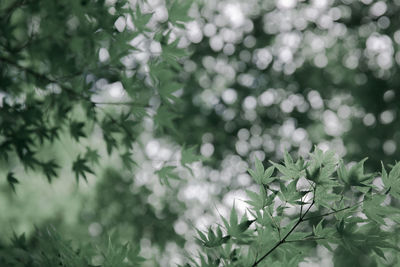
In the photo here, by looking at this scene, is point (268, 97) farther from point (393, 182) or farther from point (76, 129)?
point (393, 182)

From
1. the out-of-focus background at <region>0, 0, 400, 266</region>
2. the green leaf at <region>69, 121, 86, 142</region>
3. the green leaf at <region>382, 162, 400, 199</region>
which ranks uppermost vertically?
the green leaf at <region>382, 162, 400, 199</region>

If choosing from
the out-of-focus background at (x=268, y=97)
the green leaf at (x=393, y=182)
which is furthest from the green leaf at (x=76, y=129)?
the out-of-focus background at (x=268, y=97)

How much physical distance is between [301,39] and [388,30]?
0.80 metres

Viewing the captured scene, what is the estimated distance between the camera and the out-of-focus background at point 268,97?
11.5 ft

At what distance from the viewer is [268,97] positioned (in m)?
3.61

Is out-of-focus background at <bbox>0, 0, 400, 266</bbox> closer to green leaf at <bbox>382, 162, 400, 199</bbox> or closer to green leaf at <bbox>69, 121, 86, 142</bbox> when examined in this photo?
green leaf at <bbox>69, 121, 86, 142</bbox>

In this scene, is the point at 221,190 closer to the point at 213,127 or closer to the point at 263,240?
the point at 213,127

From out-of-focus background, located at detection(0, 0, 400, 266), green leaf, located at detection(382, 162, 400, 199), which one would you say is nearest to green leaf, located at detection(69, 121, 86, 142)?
green leaf, located at detection(382, 162, 400, 199)

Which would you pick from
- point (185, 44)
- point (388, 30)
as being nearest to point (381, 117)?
point (388, 30)

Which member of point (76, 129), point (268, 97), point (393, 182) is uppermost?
point (393, 182)

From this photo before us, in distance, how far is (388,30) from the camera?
345 cm

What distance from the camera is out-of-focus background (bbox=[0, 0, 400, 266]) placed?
3512 mm

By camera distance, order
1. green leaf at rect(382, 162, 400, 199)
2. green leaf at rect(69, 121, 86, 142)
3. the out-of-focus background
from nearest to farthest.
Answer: green leaf at rect(382, 162, 400, 199), green leaf at rect(69, 121, 86, 142), the out-of-focus background

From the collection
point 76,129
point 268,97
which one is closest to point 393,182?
point 76,129
